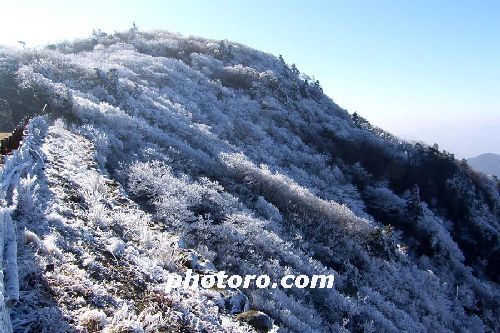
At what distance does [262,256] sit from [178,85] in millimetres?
30601

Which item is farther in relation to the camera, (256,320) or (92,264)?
(256,320)

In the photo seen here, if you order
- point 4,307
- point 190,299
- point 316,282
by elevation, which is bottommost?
point 316,282

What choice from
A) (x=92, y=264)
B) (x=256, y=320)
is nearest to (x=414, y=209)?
(x=256, y=320)

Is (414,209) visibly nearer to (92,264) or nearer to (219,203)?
(219,203)

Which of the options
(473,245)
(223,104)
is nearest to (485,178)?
(473,245)

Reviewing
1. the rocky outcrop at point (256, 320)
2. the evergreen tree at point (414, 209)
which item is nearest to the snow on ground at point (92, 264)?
the rocky outcrop at point (256, 320)

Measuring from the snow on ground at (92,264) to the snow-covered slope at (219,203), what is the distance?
0.04 meters

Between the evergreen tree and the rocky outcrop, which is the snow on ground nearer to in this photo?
the rocky outcrop

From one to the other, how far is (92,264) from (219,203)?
11.9 m

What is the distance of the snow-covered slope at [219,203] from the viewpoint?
9.79m

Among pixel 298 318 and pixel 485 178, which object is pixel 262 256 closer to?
pixel 298 318

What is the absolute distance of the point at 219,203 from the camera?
21359 millimetres

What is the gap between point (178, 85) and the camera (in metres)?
45.3

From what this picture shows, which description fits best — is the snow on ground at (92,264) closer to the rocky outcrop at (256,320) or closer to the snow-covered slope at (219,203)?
the snow-covered slope at (219,203)
